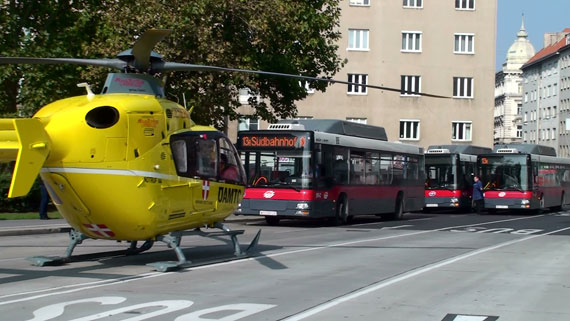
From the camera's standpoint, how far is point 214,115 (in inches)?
1258

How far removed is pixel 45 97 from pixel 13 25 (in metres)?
3.72

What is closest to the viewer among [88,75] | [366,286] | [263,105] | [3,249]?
[366,286]

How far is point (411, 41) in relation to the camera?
60688 mm

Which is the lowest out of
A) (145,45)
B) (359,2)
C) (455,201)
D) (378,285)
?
(378,285)

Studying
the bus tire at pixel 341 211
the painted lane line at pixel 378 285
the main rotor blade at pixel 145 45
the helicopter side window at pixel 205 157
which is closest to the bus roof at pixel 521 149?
the bus tire at pixel 341 211

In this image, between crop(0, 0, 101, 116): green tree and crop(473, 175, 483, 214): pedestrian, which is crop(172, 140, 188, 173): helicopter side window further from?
crop(473, 175, 483, 214): pedestrian

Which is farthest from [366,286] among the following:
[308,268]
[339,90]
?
[339,90]

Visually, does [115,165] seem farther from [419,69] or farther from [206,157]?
[419,69]

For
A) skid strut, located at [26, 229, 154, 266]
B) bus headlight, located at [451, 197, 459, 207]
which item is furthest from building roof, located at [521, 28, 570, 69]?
skid strut, located at [26, 229, 154, 266]

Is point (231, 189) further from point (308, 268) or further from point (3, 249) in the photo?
point (3, 249)

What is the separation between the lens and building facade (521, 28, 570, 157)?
365 ft

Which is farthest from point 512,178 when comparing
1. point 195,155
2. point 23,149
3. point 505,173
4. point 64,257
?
point 23,149

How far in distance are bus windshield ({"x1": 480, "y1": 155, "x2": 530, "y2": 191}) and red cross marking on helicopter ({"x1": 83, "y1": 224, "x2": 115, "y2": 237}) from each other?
29256 mm

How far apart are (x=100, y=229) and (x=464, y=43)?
171ft
